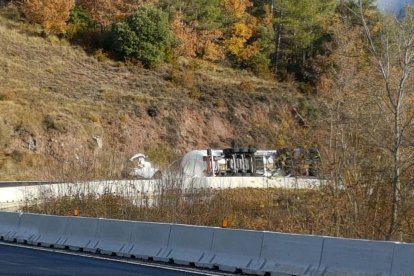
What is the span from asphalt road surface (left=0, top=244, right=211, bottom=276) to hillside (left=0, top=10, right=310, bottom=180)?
31.3 metres

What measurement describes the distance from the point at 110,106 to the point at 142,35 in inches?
572

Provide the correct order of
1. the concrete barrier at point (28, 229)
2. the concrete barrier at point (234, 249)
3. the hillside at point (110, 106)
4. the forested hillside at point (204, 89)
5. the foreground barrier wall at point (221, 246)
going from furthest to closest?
the hillside at point (110, 106)
the concrete barrier at point (28, 229)
the forested hillside at point (204, 89)
the concrete barrier at point (234, 249)
the foreground barrier wall at point (221, 246)

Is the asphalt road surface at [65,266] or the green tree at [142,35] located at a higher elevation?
the green tree at [142,35]

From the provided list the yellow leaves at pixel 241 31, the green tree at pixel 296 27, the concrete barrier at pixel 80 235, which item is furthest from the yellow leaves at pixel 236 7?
the concrete barrier at pixel 80 235

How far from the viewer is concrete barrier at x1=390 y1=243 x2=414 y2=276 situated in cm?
1377

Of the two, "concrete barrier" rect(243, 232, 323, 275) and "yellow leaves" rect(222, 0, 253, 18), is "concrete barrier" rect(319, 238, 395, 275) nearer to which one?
"concrete barrier" rect(243, 232, 323, 275)

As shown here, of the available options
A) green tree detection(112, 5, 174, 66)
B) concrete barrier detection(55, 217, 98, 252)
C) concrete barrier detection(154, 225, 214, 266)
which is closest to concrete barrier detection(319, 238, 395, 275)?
concrete barrier detection(154, 225, 214, 266)

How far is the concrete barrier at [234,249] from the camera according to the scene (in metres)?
17.5

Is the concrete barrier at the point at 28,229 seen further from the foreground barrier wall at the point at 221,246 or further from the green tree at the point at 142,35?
the green tree at the point at 142,35

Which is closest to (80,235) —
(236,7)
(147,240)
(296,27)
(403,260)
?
(147,240)

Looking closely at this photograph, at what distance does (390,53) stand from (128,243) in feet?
26.1

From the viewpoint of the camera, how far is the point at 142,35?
7819 centimetres

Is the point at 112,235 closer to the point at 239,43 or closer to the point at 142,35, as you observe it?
the point at 142,35

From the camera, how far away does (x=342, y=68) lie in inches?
931
